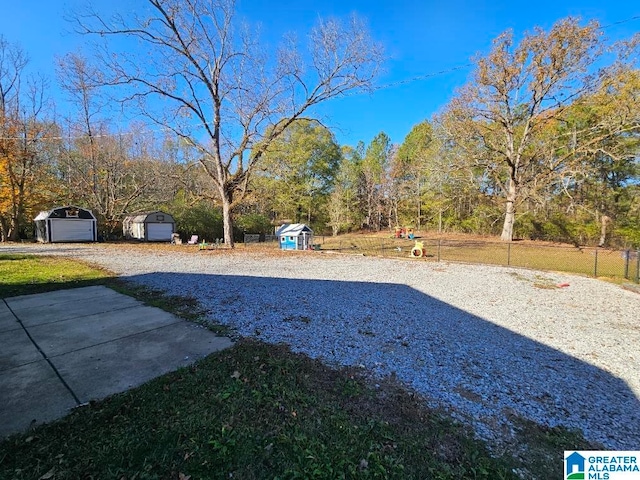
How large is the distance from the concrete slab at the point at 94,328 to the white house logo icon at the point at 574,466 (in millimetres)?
4441

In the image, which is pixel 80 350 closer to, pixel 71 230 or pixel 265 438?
pixel 265 438

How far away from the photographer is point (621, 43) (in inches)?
642

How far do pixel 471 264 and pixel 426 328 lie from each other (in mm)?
8572

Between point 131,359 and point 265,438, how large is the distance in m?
1.92

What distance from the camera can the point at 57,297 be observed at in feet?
17.5

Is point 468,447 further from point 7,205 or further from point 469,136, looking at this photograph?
point 7,205

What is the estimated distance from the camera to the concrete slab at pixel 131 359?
2.57 metres

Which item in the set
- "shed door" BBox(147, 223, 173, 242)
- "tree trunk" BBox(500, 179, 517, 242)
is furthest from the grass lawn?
"shed door" BBox(147, 223, 173, 242)

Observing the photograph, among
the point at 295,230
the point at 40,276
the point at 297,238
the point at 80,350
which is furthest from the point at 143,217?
the point at 80,350

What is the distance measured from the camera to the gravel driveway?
260 centimetres

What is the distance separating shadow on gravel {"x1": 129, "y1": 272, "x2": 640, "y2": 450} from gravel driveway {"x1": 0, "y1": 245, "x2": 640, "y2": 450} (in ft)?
0.04

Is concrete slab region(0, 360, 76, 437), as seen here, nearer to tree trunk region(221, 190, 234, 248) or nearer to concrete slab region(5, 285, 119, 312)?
concrete slab region(5, 285, 119, 312)

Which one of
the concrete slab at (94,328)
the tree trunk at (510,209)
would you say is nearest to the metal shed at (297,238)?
the concrete slab at (94,328)

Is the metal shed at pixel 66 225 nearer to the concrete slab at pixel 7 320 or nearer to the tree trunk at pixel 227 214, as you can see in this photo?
the tree trunk at pixel 227 214
